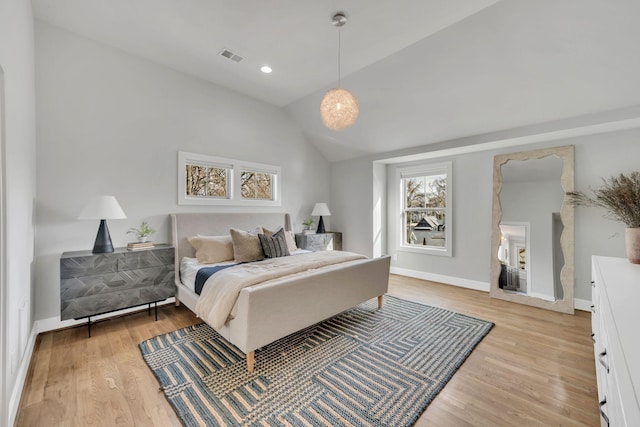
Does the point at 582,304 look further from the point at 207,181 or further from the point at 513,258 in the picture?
the point at 207,181

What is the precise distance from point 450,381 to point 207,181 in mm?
3854

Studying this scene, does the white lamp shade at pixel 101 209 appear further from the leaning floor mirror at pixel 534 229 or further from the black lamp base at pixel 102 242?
Result: the leaning floor mirror at pixel 534 229

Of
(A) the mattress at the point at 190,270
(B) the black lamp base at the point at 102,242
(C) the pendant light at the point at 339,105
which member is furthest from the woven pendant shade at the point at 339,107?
(B) the black lamp base at the point at 102,242

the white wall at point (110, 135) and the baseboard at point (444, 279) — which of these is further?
the baseboard at point (444, 279)

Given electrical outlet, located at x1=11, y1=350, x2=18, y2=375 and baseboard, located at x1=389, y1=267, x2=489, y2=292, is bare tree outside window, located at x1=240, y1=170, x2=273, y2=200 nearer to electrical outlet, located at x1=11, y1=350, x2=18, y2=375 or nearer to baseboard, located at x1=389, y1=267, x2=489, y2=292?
baseboard, located at x1=389, y1=267, x2=489, y2=292

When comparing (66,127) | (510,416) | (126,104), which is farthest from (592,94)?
(66,127)

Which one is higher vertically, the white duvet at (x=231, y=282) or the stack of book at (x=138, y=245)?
the stack of book at (x=138, y=245)

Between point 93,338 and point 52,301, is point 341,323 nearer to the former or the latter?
point 93,338

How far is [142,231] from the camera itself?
3.22m

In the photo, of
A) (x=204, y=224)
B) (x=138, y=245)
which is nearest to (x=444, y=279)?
(x=204, y=224)

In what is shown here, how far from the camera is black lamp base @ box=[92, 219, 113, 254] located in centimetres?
275

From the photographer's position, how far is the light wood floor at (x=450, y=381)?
1.63m

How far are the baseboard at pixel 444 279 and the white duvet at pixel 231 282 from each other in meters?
2.56

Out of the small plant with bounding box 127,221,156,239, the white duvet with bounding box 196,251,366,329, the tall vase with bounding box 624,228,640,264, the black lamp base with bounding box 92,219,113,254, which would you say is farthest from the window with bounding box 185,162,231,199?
the tall vase with bounding box 624,228,640,264
